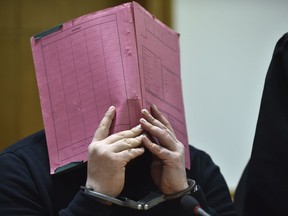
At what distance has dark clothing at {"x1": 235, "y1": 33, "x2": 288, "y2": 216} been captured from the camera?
3.34ft

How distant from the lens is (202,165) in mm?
1531

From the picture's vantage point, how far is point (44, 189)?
1300 mm

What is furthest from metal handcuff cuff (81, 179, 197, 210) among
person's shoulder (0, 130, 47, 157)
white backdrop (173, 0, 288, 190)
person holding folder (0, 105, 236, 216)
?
white backdrop (173, 0, 288, 190)

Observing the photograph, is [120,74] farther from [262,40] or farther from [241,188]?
[262,40]

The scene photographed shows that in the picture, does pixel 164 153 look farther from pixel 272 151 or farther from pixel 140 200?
pixel 272 151

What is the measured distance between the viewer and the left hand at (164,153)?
1.21 metres

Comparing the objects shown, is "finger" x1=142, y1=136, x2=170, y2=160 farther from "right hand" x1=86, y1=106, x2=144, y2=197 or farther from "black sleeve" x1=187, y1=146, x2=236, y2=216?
"black sleeve" x1=187, y1=146, x2=236, y2=216

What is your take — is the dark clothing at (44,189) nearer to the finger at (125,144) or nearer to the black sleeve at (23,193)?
the black sleeve at (23,193)

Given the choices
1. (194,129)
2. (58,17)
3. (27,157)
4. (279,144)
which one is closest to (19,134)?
(58,17)

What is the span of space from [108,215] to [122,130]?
0.66ft

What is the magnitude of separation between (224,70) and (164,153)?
5.04 feet

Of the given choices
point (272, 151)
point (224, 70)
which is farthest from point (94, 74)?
point (224, 70)

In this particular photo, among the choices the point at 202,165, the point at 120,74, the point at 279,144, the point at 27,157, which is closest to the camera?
the point at 279,144

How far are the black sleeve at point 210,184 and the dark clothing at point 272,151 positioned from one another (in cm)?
40
